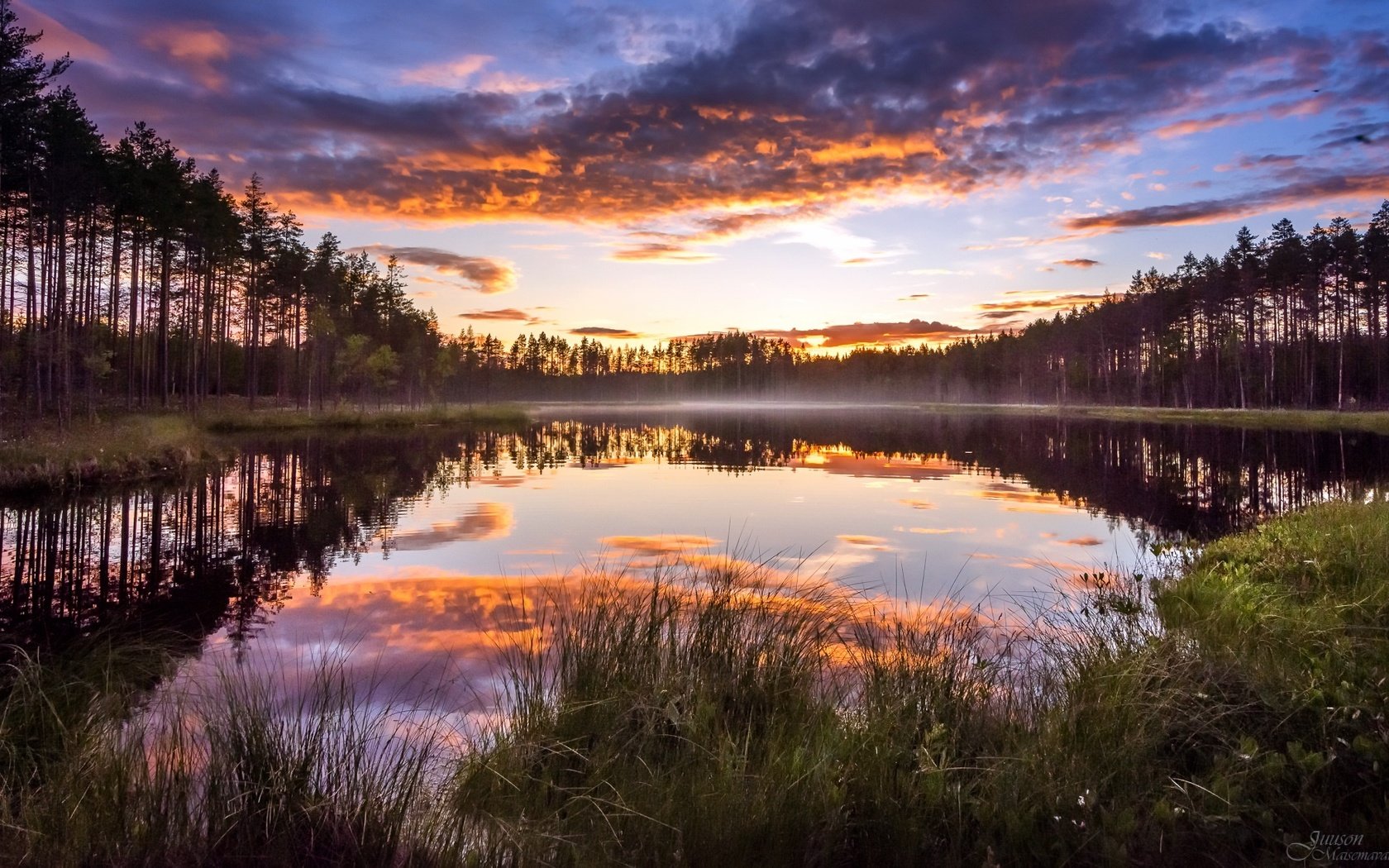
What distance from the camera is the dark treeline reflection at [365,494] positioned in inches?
436

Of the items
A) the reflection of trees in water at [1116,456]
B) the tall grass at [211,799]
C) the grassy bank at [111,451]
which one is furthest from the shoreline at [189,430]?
the tall grass at [211,799]

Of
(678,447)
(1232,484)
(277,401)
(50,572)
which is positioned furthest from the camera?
(277,401)

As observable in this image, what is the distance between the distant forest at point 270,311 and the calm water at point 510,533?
56.5 ft

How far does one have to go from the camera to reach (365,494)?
2259 cm

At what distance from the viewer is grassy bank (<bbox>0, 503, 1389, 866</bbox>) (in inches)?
155

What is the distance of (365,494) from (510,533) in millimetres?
8377

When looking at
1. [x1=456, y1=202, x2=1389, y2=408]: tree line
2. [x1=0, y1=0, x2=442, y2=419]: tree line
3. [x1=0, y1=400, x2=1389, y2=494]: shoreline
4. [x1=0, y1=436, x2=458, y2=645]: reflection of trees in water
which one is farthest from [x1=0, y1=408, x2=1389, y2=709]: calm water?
[x1=456, y1=202, x2=1389, y2=408]: tree line

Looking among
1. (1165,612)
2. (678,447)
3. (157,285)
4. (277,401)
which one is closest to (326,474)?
(678,447)

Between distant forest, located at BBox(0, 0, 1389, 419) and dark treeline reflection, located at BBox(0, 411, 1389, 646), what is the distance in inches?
621

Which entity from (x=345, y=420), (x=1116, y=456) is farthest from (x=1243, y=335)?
(x=345, y=420)

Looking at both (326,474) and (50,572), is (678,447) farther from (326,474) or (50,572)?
(50,572)

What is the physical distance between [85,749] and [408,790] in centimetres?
207

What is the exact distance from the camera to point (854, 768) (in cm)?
464

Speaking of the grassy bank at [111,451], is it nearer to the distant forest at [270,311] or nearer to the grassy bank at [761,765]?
the distant forest at [270,311]
